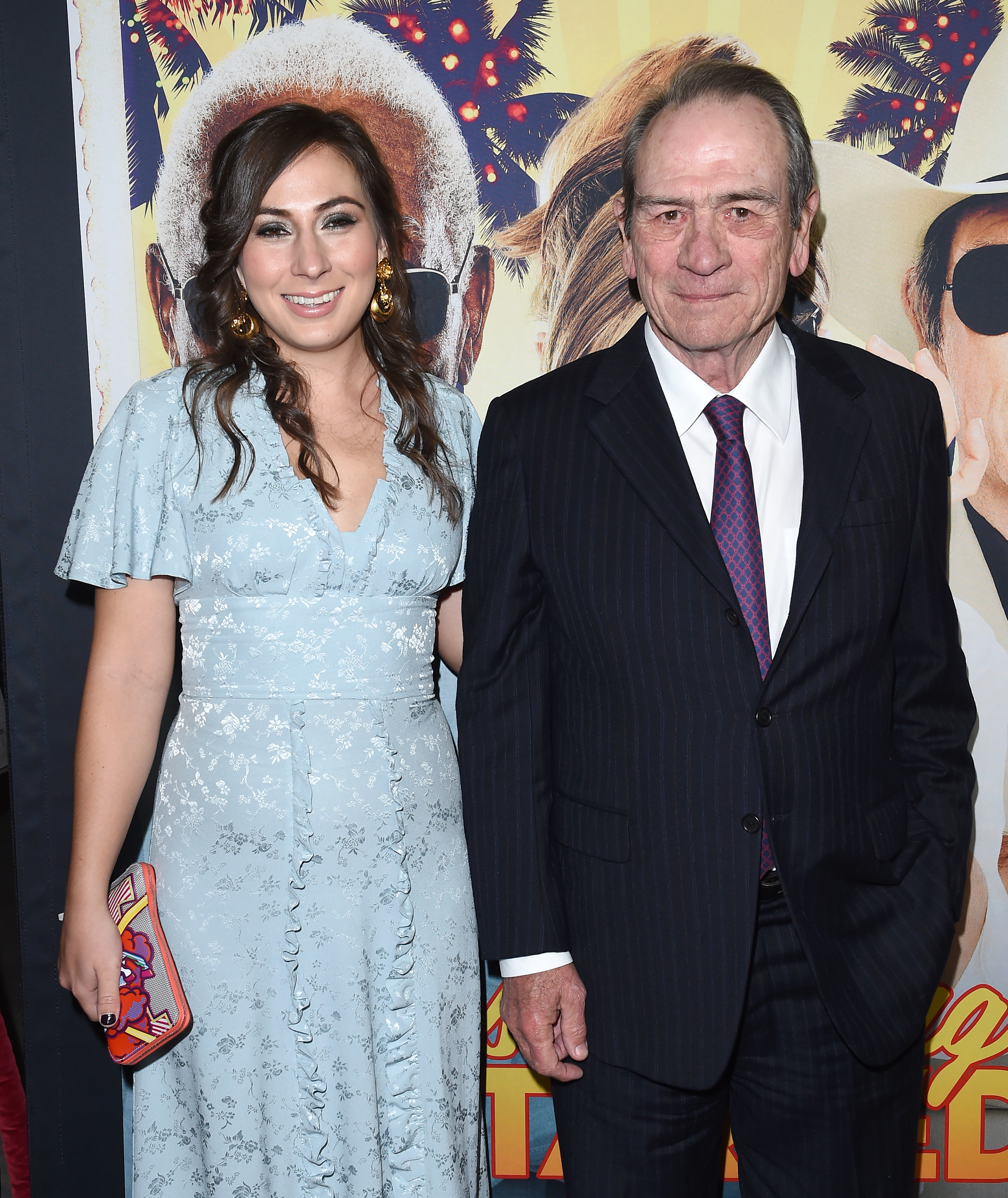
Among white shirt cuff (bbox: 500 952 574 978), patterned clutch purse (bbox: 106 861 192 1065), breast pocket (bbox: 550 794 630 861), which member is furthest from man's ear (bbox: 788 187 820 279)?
patterned clutch purse (bbox: 106 861 192 1065)

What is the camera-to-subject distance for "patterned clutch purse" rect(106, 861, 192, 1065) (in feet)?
5.19

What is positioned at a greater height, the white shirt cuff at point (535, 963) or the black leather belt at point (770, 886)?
the black leather belt at point (770, 886)

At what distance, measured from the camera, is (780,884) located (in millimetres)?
1452

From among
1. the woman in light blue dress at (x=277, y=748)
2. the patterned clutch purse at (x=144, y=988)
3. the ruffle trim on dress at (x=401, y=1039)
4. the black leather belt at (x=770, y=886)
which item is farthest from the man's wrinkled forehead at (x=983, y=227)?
the patterned clutch purse at (x=144, y=988)

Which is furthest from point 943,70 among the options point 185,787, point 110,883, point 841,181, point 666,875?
point 110,883

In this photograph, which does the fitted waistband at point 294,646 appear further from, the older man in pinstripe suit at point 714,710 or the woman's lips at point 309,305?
the woman's lips at point 309,305

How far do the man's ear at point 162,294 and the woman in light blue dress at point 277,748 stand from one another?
39 centimetres

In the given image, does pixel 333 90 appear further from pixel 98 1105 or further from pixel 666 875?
pixel 98 1105

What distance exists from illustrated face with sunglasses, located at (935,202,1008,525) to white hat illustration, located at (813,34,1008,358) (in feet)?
0.22

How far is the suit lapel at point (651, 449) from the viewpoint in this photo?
1409 millimetres

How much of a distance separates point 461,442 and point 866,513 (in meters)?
0.70

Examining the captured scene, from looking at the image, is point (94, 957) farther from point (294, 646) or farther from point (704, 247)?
point (704, 247)

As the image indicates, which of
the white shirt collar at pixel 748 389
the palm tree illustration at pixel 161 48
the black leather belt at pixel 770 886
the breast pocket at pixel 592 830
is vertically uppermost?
the palm tree illustration at pixel 161 48

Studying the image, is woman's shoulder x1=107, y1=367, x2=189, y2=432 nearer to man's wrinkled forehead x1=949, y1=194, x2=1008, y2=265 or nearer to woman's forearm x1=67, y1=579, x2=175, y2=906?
woman's forearm x1=67, y1=579, x2=175, y2=906
